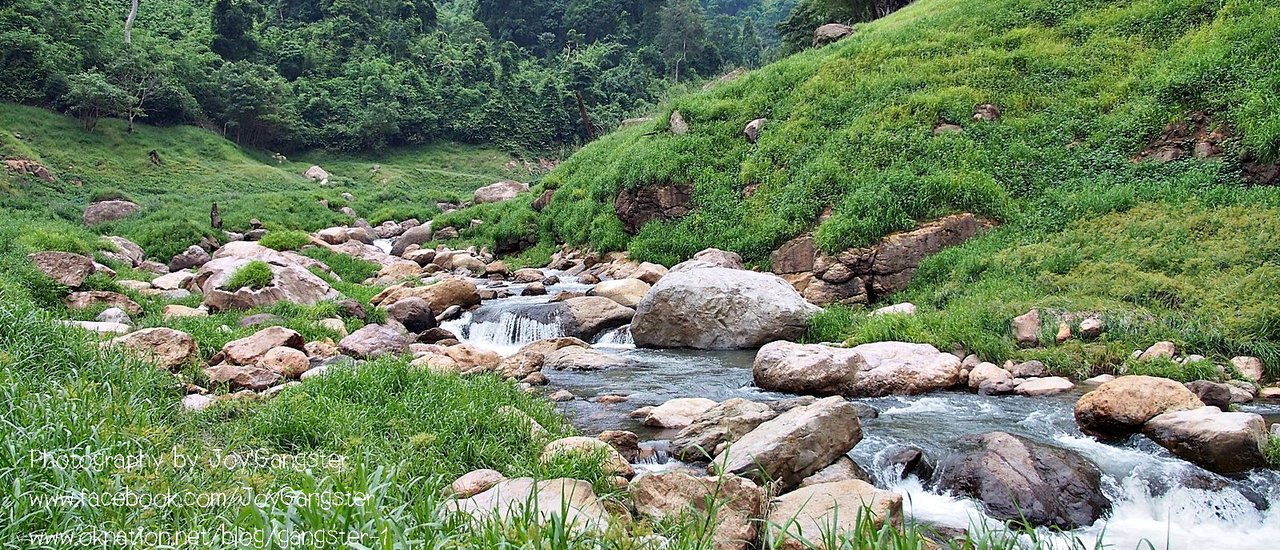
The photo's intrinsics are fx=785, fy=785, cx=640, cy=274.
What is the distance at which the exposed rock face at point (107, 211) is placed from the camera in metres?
25.8

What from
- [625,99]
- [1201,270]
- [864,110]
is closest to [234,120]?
[625,99]

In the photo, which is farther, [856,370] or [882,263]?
[882,263]

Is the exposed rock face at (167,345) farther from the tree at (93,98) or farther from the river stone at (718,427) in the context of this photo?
the tree at (93,98)

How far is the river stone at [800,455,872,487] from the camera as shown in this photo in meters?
5.51

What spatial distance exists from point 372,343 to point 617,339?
3.80 meters

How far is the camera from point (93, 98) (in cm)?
4012

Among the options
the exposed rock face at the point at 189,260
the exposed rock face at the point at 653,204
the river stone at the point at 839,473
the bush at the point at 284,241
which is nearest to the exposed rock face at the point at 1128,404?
the river stone at the point at 839,473

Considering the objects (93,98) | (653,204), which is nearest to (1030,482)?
(653,204)

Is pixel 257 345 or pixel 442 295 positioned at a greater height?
pixel 257 345

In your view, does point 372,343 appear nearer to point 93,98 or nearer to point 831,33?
point 831,33

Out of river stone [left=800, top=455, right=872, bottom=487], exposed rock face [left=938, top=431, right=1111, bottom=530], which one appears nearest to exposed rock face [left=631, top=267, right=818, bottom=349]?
river stone [left=800, top=455, right=872, bottom=487]

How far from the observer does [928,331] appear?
10383 millimetres

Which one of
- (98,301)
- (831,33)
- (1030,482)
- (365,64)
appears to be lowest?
(1030,482)

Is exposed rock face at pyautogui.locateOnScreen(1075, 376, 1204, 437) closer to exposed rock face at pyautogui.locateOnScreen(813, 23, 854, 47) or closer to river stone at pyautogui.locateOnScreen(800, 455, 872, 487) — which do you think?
river stone at pyautogui.locateOnScreen(800, 455, 872, 487)
